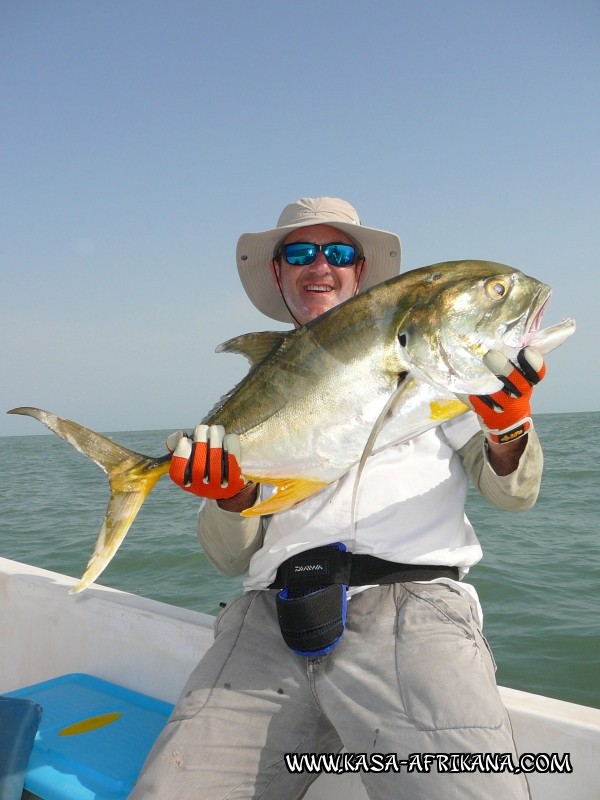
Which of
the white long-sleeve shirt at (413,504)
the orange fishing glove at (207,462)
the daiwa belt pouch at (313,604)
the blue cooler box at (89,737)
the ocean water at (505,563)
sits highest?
the orange fishing glove at (207,462)

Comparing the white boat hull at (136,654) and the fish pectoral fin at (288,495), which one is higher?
the fish pectoral fin at (288,495)

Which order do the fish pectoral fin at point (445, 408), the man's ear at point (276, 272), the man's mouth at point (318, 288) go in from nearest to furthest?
the fish pectoral fin at point (445, 408)
the man's mouth at point (318, 288)
the man's ear at point (276, 272)

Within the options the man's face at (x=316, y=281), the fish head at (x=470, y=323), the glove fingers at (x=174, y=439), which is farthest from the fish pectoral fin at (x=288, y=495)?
the man's face at (x=316, y=281)

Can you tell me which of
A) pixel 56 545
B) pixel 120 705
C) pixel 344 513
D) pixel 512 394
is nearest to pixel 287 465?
pixel 344 513

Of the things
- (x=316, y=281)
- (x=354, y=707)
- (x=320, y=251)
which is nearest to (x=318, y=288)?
(x=316, y=281)

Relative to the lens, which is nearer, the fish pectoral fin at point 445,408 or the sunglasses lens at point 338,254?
the fish pectoral fin at point 445,408

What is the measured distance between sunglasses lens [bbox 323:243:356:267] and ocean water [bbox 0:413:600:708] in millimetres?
3833

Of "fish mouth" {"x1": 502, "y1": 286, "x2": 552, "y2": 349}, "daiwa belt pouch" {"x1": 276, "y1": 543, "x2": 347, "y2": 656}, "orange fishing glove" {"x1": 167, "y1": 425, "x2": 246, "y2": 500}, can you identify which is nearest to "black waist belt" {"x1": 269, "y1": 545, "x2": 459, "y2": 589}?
"daiwa belt pouch" {"x1": 276, "y1": 543, "x2": 347, "y2": 656}

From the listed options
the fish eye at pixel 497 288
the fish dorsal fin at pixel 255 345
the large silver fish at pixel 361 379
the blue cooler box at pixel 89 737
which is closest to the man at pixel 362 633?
the large silver fish at pixel 361 379

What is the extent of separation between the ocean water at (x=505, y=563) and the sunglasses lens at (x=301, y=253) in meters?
3.91

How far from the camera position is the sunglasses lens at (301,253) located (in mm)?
3201

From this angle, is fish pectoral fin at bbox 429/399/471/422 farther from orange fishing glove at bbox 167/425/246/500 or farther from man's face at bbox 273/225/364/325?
man's face at bbox 273/225/364/325

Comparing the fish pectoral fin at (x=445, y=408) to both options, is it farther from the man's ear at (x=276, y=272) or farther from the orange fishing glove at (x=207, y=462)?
the man's ear at (x=276, y=272)

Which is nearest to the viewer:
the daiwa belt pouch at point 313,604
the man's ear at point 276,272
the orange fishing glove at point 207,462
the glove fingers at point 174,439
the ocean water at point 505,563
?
the daiwa belt pouch at point 313,604
